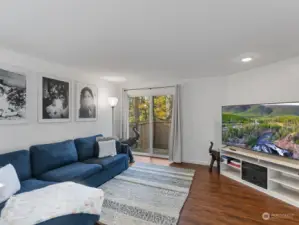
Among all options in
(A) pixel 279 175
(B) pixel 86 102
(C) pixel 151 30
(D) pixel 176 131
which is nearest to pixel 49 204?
(C) pixel 151 30

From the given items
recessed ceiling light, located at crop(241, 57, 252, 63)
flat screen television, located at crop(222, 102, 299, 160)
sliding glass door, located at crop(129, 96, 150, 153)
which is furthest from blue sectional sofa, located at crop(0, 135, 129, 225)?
recessed ceiling light, located at crop(241, 57, 252, 63)

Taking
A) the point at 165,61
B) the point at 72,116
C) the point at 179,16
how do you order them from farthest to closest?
1. the point at 72,116
2. the point at 165,61
3. the point at 179,16

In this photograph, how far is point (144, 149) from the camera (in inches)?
223

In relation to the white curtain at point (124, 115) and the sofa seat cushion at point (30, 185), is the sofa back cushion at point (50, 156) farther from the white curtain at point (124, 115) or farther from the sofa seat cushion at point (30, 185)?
the white curtain at point (124, 115)

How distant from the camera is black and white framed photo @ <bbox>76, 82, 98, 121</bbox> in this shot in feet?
13.0

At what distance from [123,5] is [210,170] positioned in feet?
12.0

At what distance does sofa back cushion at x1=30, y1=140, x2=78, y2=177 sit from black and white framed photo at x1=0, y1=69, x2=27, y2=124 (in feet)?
1.72

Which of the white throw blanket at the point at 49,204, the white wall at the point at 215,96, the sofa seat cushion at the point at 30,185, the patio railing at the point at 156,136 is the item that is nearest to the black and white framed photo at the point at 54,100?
the sofa seat cushion at the point at 30,185

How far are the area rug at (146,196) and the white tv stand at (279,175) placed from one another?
1.13m

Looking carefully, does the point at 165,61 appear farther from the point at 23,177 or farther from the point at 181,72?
the point at 23,177

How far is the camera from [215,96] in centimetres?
450

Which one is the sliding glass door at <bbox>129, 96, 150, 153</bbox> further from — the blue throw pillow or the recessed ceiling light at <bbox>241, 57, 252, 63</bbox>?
the recessed ceiling light at <bbox>241, 57, 252, 63</bbox>

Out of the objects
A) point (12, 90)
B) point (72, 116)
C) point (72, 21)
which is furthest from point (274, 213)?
point (12, 90)

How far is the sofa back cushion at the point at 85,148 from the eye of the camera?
356cm
